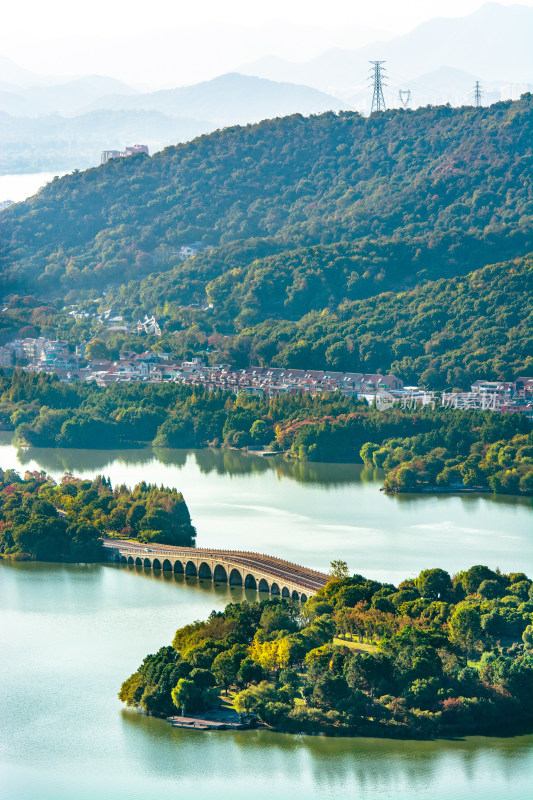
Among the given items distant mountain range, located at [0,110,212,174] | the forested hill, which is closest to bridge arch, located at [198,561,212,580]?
the forested hill

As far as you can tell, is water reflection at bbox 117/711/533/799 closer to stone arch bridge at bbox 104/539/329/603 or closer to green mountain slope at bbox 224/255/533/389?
stone arch bridge at bbox 104/539/329/603

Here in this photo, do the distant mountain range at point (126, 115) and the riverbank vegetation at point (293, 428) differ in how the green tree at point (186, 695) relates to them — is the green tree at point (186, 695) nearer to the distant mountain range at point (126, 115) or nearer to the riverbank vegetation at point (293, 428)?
the riverbank vegetation at point (293, 428)

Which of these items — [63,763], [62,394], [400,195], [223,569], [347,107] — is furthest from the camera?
[347,107]

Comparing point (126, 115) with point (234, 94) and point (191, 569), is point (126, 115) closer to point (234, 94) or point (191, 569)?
point (234, 94)

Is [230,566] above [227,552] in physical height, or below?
below

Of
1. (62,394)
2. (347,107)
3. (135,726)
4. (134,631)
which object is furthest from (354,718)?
(347,107)

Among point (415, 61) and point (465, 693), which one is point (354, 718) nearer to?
point (465, 693)

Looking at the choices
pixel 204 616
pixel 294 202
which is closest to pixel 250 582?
pixel 204 616

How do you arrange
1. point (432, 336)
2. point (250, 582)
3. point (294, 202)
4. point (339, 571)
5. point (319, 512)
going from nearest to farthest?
point (339, 571)
point (250, 582)
point (319, 512)
point (432, 336)
point (294, 202)

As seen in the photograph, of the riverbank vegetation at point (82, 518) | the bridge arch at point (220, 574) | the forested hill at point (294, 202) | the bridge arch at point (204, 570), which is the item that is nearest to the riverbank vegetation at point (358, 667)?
the bridge arch at point (220, 574)
